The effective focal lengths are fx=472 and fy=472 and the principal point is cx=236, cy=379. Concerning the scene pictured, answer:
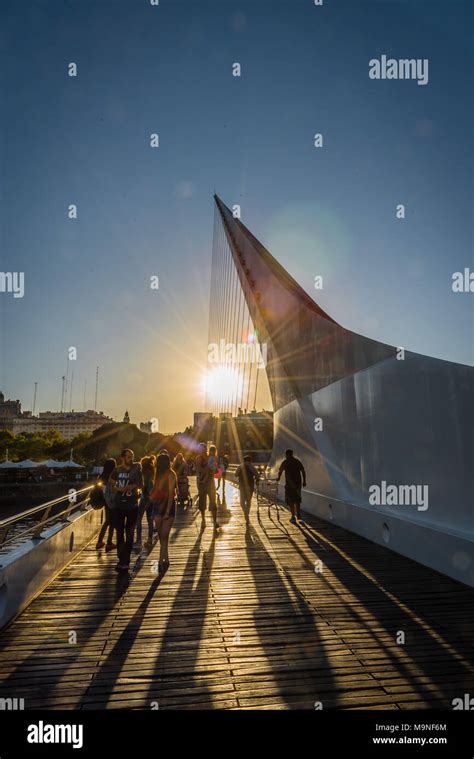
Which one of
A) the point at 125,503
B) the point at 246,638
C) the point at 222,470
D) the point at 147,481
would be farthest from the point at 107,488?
Answer: the point at 222,470

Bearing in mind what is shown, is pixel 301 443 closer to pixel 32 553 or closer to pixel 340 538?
pixel 340 538

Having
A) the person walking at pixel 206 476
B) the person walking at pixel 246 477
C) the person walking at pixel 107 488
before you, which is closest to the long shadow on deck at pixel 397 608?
the person walking at pixel 206 476

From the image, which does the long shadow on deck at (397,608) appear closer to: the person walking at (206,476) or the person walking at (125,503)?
the person walking at (206,476)

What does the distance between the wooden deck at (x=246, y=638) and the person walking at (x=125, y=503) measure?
37 cm

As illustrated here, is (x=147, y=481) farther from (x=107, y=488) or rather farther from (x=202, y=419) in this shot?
(x=202, y=419)

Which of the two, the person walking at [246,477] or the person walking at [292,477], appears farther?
the person walking at [246,477]

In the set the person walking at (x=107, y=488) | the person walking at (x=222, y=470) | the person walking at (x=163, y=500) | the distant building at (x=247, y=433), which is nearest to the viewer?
the person walking at (x=163, y=500)

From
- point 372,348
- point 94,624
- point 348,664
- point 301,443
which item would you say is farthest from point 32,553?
point 301,443

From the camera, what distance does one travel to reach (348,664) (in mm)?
3656

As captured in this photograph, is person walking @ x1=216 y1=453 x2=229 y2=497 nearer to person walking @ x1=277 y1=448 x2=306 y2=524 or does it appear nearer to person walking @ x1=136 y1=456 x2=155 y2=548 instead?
person walking @ x1=277 y1=448 x2=306 y2=524

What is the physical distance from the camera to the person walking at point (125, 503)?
21.3 feet

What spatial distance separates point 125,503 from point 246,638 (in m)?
2.90

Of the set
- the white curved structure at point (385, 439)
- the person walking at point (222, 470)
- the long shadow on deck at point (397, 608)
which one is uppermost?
the white curved structure at point (385, 439)

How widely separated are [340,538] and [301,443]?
573 centimetres
